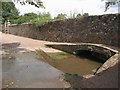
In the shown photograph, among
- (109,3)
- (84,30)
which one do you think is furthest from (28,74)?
(84,30)

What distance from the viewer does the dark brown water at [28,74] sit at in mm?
8242

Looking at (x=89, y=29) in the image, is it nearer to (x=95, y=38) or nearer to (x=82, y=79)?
(x=95, y=38)

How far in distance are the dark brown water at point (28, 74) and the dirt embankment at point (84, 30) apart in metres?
5.50

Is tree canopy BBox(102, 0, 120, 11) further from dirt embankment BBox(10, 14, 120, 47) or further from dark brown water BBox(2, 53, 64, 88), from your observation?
dark brown water BBox(2, 53, 64, 88)

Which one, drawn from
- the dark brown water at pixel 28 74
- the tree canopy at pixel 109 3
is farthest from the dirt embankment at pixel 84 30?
the dark brown water at pixel 28 74

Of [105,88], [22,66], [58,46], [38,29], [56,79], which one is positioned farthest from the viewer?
[38,29]

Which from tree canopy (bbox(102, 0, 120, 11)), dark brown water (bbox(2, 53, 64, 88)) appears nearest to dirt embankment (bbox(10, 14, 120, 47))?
tree canopy (bbox(102, 0, 120, 11))

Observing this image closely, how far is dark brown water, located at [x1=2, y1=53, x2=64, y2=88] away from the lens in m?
8.24

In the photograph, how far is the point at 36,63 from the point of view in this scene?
12.1 metres

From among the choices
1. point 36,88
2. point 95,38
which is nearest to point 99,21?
point 95,38

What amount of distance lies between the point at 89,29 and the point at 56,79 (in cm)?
936

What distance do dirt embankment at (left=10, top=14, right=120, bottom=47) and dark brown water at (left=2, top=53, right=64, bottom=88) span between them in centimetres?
550

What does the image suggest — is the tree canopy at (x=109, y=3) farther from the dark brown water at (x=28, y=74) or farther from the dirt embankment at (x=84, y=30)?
the dark brown water at (x=28, y=74)

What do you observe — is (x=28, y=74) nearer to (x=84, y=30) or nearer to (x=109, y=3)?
(x=109, y=3)
